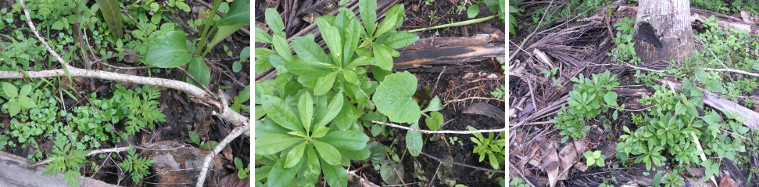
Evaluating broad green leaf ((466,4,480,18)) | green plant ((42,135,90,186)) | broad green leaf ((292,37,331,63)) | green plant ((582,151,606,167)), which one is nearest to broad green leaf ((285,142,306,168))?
broad green leaf ((292,37,331,63))

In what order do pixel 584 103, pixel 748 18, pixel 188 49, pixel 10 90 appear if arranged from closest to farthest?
pixel 10 90 < pixel 188 49 < pixel 584 103 < pixel 748 18

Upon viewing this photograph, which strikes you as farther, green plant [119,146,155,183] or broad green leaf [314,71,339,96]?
green plant [119,146,155,183]

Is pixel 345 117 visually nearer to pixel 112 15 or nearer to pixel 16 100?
pixel 112 15

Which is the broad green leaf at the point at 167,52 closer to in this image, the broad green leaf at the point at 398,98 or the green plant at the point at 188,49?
the green plant at the point at 188,49

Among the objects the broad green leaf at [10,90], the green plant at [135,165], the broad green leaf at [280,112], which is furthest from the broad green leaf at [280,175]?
the broad green leaf at [10,90]

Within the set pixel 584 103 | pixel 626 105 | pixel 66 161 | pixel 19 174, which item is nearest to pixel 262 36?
pixel 66 161

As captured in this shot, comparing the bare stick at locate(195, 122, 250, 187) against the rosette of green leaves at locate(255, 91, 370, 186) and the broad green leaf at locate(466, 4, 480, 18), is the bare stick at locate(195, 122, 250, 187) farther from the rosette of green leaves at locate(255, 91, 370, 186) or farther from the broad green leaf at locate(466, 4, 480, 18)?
the broad green leaf at locate(466, 4, 480, 18)
